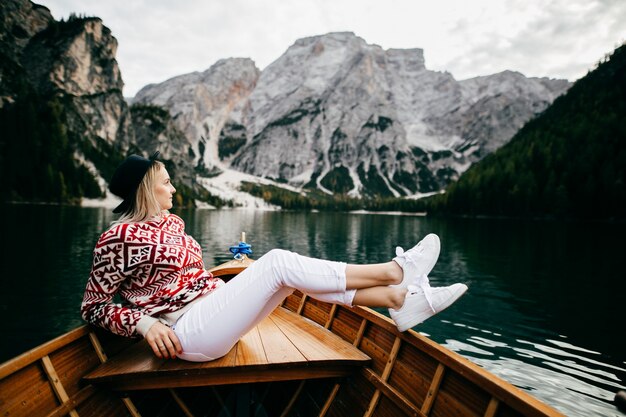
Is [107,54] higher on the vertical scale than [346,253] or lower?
higher

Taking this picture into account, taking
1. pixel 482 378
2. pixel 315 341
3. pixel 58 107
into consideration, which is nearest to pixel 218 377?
pixel 315 341

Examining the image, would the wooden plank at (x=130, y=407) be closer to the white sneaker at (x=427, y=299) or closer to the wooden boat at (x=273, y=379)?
the wooden boat at (x=273, y=379)

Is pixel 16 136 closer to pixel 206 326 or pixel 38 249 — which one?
pixel 38 249

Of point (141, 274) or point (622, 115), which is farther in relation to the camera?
point (622, 115)

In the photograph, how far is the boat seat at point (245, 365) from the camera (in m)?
3.64

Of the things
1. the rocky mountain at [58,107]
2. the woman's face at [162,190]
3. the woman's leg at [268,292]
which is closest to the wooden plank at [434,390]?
the woman's leg at [268,292]

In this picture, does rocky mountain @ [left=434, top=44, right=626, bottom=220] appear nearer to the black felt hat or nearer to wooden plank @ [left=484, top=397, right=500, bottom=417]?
wooden plank @ [left=484, top=397, right=500, bottom=417]

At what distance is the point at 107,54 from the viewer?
191m

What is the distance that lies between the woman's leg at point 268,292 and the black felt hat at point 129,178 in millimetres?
1355

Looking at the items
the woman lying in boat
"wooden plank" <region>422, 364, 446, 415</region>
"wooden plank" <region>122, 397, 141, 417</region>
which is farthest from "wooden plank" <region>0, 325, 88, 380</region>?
"wooden plank" <region>422, 364, 446, 415</region>

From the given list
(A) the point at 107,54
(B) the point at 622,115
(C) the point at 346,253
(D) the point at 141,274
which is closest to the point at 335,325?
(D) the point at 141,274

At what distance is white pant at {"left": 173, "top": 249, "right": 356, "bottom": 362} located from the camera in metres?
3.35

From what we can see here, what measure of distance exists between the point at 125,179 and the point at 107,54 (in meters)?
231

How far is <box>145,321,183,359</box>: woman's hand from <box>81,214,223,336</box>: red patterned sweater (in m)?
0.08
